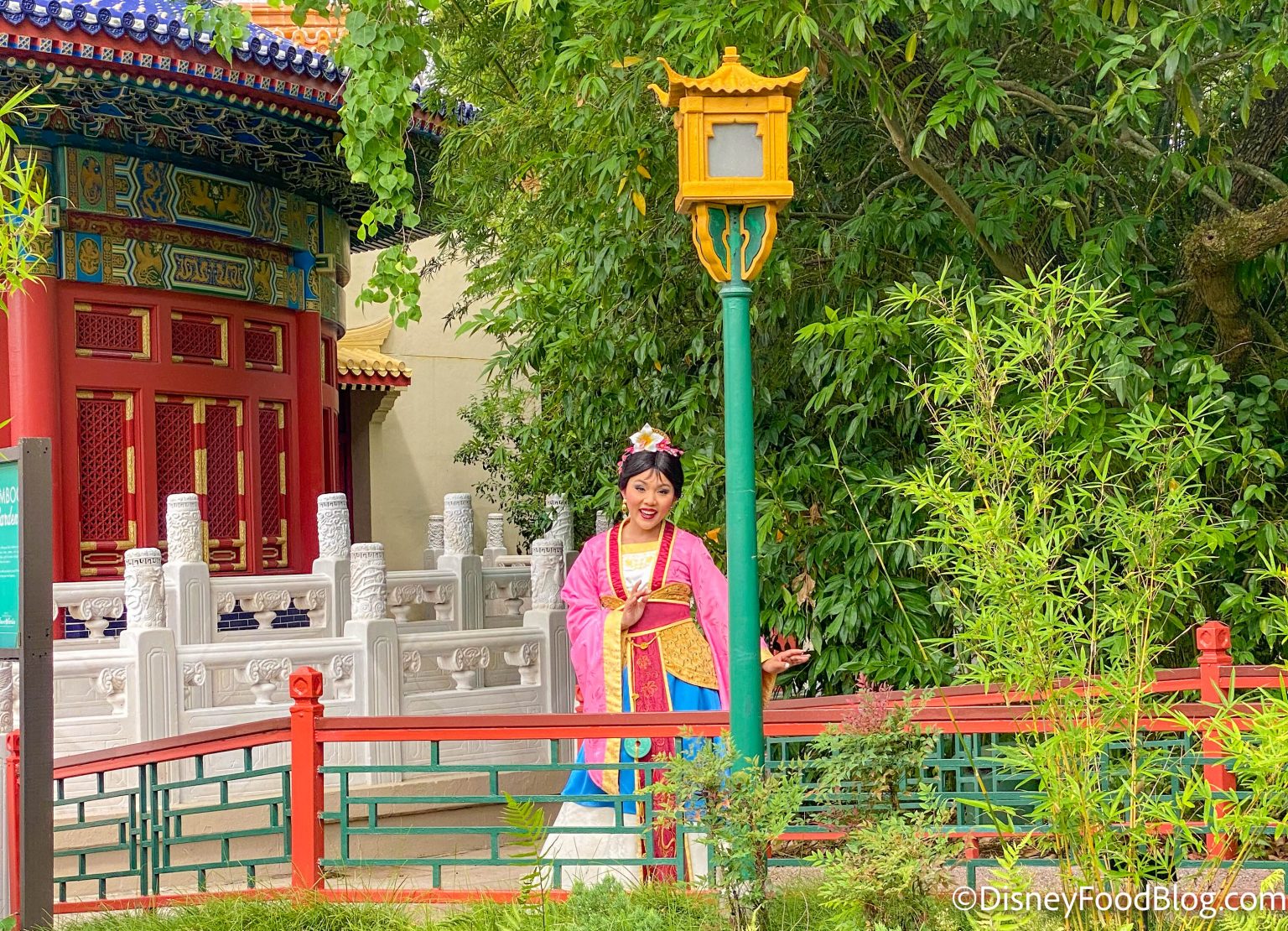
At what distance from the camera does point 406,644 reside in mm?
6504

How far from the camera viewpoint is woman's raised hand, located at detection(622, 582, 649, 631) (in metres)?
4.30

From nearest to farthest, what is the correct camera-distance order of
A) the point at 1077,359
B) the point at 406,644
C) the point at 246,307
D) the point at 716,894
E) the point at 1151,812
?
the point at 1151,812 < the point at 716,894 < the point at 1077,359 < the point at 406,644 < the point at 246,307

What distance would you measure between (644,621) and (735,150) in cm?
167

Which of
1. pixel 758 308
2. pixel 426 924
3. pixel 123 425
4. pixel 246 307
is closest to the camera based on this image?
pixel 426 924

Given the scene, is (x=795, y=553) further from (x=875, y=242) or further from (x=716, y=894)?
(x=716, y=894)

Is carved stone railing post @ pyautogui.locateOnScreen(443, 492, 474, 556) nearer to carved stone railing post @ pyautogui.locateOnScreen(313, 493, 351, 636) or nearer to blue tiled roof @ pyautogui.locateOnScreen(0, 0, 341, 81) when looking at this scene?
carved stone railing post @ pyautogui.locateOnScreen(313, 493, 351, 636)

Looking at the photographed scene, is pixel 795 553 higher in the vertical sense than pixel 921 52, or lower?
lower

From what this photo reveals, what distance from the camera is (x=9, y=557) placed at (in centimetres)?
354

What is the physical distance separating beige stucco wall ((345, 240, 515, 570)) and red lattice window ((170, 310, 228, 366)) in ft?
26.3

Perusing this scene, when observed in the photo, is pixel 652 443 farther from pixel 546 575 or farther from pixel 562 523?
pixel 562 523

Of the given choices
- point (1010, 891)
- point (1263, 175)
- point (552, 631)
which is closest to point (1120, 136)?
point (1263, 175)

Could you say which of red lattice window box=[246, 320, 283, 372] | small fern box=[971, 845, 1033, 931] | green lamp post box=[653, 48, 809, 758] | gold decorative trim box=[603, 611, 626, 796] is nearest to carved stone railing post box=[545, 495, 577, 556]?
red lattice window box=[246, 320, 283, 372]

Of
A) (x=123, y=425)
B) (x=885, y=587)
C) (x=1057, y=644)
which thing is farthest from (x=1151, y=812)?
Answer: (x=123, y=425)

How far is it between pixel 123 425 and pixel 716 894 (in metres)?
5.61
